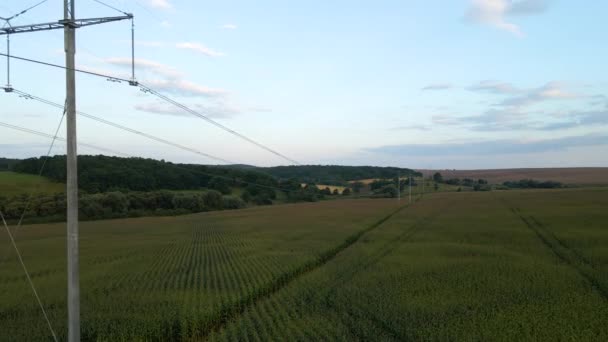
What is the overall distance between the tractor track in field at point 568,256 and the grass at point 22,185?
2947 inches

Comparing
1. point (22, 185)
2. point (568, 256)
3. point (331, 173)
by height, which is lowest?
point (568, 256)

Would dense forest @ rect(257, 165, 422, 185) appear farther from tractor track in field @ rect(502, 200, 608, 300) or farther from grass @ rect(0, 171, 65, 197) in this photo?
tractor track in field @ rect(502, 200, 608, 300)

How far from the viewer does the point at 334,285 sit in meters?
26.2

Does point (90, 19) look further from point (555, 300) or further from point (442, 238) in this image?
point (442, 238)

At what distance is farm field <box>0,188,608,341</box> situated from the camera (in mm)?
18609

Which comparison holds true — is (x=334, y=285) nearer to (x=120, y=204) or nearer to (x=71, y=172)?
(x=71, y=172)

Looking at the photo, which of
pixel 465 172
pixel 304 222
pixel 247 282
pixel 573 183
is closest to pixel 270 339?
pixel 247 282

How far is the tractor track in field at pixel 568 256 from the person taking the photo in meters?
24.3

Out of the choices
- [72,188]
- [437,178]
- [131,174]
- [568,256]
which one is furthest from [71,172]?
[437,178]

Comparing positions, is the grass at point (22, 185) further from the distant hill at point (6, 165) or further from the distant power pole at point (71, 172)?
the distant power pole at point (71, 172)

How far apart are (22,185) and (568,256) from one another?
84574 millimetres

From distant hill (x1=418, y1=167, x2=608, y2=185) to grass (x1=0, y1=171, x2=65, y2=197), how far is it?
403ft

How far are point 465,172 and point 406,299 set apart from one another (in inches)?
6240

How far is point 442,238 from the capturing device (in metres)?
45.8
